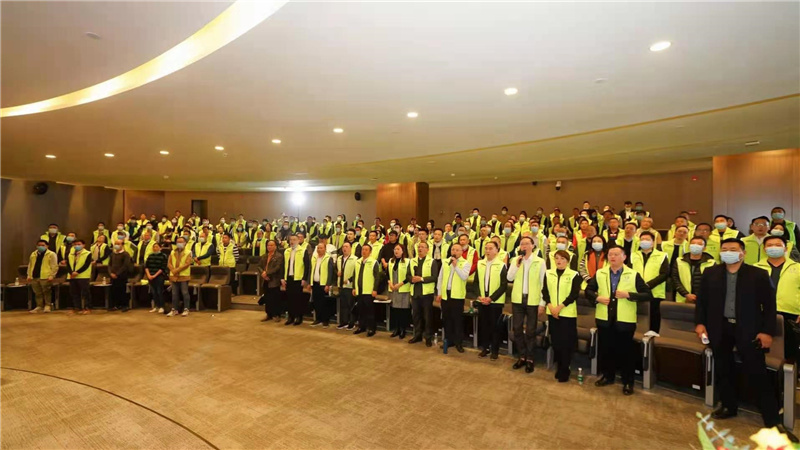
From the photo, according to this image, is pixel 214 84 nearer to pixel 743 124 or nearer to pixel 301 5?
pixel 301 5

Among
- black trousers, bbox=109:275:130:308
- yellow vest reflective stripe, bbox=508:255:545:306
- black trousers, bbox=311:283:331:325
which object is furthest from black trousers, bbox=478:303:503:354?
black trousers, bbox=109:275:130:308

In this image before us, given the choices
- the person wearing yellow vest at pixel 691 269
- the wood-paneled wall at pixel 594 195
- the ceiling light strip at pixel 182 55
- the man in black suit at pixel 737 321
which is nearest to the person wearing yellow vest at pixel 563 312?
the man in black suit at pixel 737 321

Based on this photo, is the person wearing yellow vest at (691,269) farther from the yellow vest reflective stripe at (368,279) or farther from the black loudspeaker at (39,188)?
the black loudspeaker at (39,188)

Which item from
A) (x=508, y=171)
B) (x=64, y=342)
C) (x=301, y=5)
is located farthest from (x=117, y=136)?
(x=508, y=171)

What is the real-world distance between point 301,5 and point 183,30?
1.23 meters

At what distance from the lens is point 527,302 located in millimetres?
Answer: 5395

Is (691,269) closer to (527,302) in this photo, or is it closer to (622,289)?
(622,289)

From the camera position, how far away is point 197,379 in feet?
16.6

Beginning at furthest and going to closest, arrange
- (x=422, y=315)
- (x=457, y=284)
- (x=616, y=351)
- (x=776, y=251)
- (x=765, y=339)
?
(x=422, y=315), (x=457, y=284), (x=616, y=351), (x=776, y=251), (x=765, y=339)

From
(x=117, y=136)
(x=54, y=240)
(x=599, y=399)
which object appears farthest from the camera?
(x=54, y=240)

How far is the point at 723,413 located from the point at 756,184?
8.64 meters

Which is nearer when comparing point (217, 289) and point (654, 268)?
point (654, 268)

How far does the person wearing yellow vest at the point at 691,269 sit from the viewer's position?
5.31 meters

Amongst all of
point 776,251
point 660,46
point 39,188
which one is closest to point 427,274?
point 660,46
